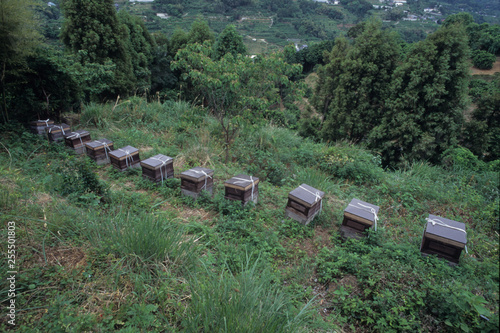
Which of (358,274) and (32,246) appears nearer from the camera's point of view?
(32,246)

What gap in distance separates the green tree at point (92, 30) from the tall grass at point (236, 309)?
32.3 ft

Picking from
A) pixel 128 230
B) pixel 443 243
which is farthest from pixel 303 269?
pixel 128 230

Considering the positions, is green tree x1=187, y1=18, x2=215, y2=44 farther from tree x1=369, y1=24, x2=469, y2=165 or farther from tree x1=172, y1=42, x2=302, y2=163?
tree x1=172, y1=42, x2=302, y2=163

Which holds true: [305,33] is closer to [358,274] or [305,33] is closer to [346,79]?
[346,79]

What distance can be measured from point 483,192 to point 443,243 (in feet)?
7.63

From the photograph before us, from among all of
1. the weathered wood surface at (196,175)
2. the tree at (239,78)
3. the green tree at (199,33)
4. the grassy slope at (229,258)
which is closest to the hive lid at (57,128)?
the grassy slope at (229,258)

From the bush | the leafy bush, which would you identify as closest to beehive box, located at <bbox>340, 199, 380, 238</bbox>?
the leafy bush

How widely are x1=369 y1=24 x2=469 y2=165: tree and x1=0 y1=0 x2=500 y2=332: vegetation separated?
2.3 inches

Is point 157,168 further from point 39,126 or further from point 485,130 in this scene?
point 485,130

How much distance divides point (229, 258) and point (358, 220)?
6.19 ft

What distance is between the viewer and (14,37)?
208 inches

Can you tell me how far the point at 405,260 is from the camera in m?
3.08

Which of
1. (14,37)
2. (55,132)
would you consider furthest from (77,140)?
(14,37)

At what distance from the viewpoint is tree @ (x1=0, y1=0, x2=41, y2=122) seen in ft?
16.5
